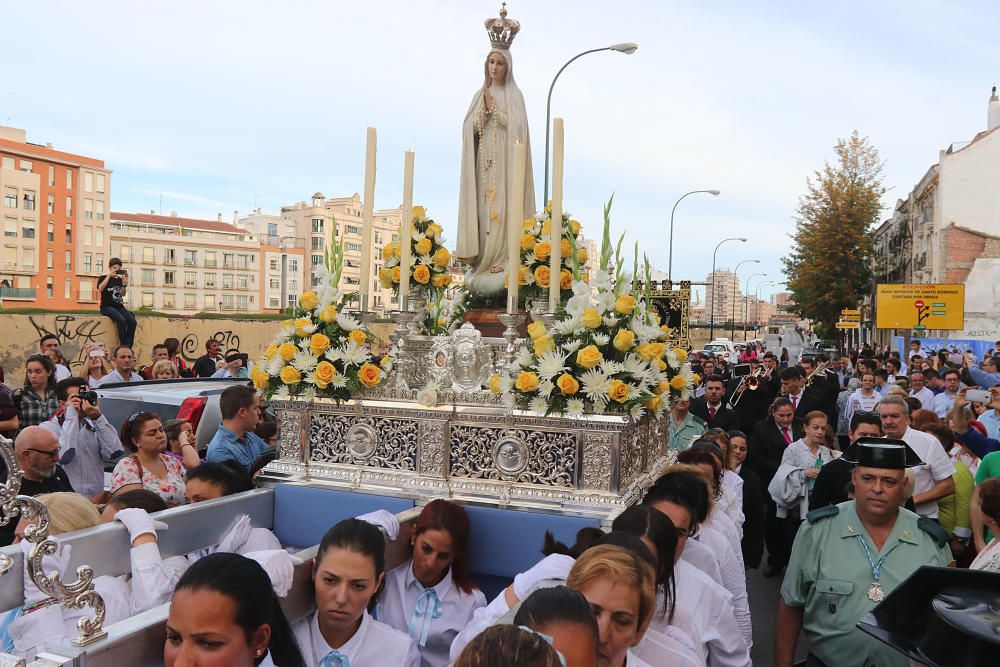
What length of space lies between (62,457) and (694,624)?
16.8 feet

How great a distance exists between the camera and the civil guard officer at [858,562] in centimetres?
342

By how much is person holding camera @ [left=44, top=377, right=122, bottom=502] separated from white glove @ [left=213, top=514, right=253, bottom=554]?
116 inches

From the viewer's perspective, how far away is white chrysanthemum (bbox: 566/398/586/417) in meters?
4.21

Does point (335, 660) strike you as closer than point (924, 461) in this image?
Yes

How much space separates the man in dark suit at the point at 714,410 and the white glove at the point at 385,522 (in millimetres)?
5934

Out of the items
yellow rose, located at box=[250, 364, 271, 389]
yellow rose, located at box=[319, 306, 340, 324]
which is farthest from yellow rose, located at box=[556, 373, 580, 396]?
yellow rose, located at box=[250, 364, 271, 389]

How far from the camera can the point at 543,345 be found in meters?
4.40

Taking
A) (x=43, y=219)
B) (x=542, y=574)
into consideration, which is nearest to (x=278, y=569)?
(x=542, y=574)

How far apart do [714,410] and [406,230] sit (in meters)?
5.77

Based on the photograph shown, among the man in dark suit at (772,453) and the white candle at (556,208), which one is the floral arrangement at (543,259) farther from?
the man in dark suit at (772,453)

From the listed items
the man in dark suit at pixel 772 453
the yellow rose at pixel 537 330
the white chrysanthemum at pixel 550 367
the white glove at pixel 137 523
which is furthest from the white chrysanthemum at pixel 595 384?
the man in dark suit at pixel 772 453

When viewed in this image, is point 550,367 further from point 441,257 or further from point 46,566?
point 46,566

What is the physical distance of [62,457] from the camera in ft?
20.5

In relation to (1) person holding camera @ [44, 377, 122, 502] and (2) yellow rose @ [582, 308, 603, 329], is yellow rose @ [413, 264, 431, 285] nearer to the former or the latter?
(2) yellow rose @ [582, 308, 603, 329]
